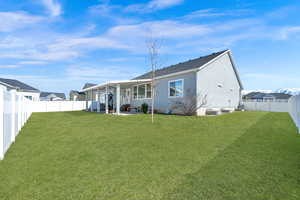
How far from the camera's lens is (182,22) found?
13969 millimetres

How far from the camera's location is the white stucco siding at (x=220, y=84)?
13.7 metres

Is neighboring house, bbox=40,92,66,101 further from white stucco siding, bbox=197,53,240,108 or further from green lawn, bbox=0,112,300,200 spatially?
green lawn, bbox=0,112,300,200

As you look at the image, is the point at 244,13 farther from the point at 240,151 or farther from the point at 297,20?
the point at 240,151

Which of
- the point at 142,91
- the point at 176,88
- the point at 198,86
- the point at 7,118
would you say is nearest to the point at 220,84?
the point at 198,86

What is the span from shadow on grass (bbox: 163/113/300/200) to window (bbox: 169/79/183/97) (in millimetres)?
9840

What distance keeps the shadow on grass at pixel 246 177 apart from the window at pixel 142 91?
41.9 feet

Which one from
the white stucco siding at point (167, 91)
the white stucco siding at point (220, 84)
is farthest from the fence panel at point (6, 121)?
the white stucco siding at point (220, 84)

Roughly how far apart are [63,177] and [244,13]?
557 inches

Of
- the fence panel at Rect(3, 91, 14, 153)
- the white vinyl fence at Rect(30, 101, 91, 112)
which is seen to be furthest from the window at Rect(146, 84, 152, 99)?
the fence panel at Rect(3, 91, 14, 153)

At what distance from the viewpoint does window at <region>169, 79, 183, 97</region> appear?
1438cm

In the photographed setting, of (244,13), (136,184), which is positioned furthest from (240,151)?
(244,13)

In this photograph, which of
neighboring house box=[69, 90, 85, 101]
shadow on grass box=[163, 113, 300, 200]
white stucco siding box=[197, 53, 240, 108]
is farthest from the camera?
neighboring house box=[69, 90, 85, 101]

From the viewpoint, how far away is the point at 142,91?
17.9 metres

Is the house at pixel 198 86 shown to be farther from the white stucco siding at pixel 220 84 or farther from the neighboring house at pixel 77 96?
the neighboring house at pixel 77 96
